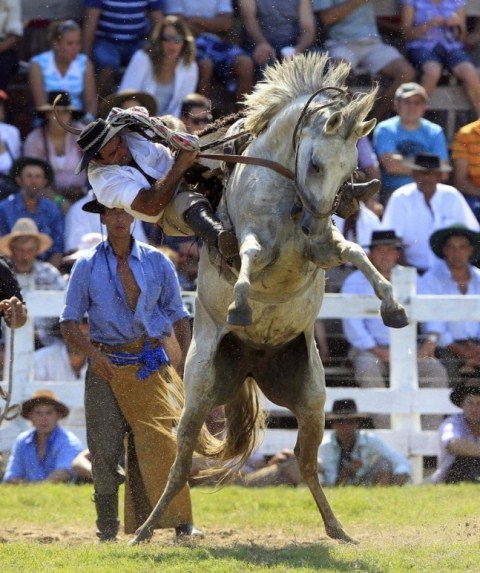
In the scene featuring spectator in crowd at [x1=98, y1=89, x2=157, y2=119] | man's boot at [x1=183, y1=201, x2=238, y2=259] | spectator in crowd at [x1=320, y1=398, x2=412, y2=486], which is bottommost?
spectator in crowd at [x1=320, y1=398, x2=412, y2=486]

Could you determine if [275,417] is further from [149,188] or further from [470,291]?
[149,188]

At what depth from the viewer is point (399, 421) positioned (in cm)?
1070

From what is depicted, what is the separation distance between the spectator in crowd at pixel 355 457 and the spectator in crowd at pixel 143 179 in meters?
2.81

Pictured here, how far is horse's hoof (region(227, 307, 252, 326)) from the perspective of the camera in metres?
6.99

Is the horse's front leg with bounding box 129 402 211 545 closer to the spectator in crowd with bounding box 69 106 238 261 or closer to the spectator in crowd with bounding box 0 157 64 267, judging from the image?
the spectator in crowd with bounding box 69 106 238 261

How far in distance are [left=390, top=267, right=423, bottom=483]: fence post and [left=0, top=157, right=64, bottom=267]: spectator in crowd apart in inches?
105

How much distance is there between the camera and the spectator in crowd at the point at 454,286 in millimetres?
10953

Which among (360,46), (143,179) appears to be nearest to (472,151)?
(360,46)

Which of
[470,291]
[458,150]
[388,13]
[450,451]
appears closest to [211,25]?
[388,13]

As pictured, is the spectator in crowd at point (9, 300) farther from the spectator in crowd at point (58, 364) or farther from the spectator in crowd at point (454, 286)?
the spectator in crowd at point (454, 286)

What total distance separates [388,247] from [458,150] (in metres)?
1.52

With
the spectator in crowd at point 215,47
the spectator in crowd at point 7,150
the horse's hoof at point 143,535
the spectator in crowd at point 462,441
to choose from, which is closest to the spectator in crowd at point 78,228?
the spectator in crowd at point 7,150

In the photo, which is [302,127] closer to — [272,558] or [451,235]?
[272,558]

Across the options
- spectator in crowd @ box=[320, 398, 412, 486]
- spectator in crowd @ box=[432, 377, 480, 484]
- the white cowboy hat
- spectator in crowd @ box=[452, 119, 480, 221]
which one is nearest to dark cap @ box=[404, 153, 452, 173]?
spectator in crowd @ box=[452, 119, 480, 221]
